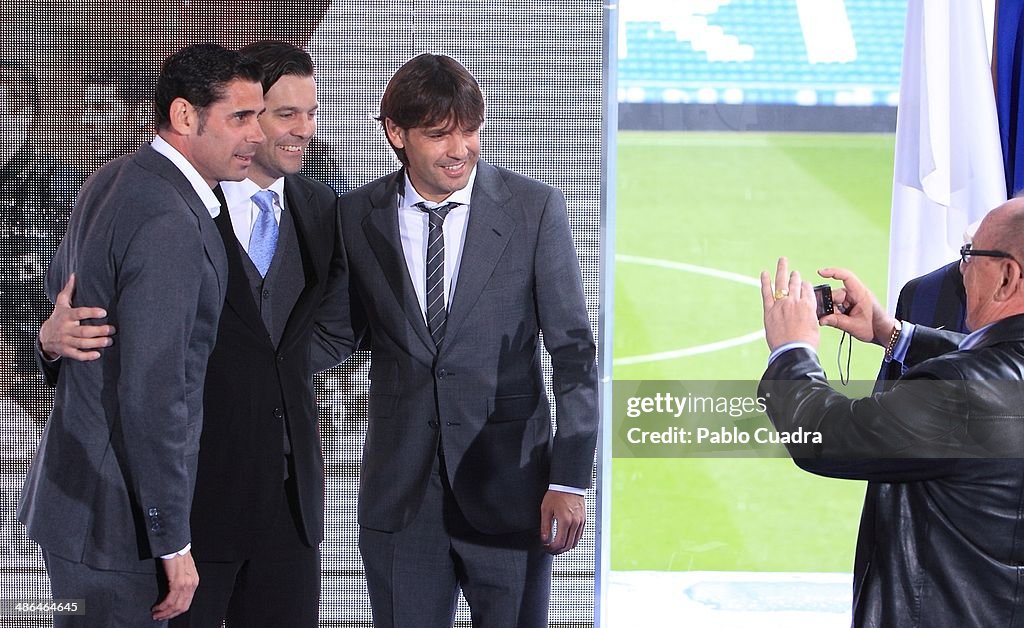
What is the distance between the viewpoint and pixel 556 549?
90.8 inches

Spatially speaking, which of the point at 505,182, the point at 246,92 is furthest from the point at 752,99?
the point at 246,92

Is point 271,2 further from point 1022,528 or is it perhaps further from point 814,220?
point 1022,528

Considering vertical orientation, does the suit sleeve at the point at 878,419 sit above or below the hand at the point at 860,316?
below

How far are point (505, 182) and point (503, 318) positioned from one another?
32cm

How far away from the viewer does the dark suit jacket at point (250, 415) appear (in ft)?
7.23

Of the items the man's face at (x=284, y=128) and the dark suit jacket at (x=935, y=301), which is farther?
the dark suit jacket at (x=935, y=301)

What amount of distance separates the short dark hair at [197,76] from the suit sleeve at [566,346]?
743 millimetres

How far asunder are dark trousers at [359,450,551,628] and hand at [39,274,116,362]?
767mm

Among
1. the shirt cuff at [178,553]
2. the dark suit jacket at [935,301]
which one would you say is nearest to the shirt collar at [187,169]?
the shirt cuff at [178,553]

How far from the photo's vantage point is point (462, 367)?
228 centimetres

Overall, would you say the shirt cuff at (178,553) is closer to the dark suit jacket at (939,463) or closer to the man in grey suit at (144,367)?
the man in grey suit at (144,367)

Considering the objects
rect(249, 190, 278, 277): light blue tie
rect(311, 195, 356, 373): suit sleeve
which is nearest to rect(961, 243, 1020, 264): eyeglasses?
rect(311, 195, 356, 373): suit sleeve

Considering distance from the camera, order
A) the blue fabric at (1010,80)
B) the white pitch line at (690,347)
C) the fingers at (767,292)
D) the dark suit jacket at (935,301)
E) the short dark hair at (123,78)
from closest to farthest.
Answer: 1. the fingers at (767,292)
2. the short dark hair at (123,78)
3. the dark suit jacket at (935,301)
4. the blue fabric at (1010,80)
5. the white pitch line at (690,347)

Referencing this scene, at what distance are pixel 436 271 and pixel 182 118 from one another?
0.63 m
